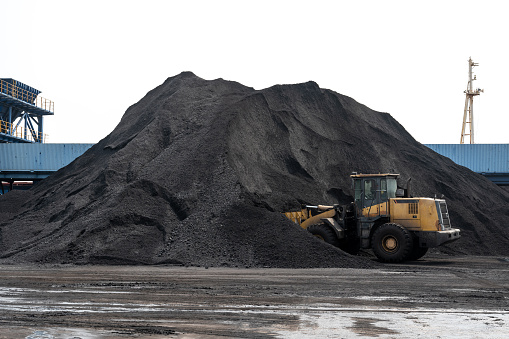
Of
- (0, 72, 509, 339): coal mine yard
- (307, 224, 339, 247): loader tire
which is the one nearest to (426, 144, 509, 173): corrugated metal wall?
(0, 72, 509, 339): coal mine yard

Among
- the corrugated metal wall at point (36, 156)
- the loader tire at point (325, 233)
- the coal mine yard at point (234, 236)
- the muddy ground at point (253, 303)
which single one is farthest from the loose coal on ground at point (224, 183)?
the corrugated metal wall at point (36, 156)

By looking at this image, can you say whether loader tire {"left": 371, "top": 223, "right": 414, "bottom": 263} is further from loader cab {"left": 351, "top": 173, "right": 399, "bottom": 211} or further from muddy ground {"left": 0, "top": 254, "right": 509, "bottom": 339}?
muddy ground {"left": 0, "top": 254, "right": 509, "bottom": 339}

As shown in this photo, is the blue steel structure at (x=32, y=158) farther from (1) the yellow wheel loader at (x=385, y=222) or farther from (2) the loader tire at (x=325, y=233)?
(2) the loader tire at (x=325, y=233)

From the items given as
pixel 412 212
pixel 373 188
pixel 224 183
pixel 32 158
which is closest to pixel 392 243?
pixel 412 212

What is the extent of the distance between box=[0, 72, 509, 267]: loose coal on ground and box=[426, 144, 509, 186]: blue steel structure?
441 centimetres

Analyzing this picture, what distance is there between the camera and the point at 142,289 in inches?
425

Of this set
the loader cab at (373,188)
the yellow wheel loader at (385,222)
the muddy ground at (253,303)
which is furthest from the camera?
the loader cab at (373,188)

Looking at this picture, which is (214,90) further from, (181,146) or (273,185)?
(273,185)

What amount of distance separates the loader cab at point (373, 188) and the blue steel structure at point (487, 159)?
17392 mm

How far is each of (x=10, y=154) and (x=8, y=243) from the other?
1462 centimetres

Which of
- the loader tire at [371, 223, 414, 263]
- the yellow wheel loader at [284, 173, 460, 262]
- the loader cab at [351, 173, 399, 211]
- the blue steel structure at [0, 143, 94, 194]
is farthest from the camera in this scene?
the blue steel structure at [0, 143, 94, 194]

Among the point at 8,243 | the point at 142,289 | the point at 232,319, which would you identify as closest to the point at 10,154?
the point at 8,243

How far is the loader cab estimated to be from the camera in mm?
17359

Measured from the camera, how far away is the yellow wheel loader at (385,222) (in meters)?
16.6
